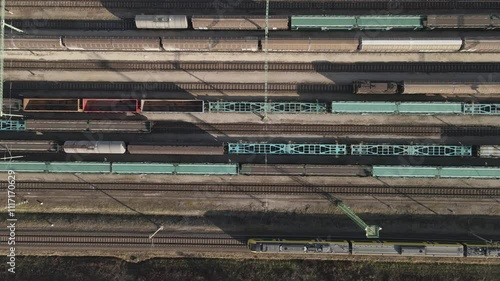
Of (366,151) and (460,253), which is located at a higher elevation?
(366,151)

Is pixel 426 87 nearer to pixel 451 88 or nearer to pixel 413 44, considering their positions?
pixel 451 88

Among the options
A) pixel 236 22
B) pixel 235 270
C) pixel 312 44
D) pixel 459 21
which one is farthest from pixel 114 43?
pixel 459 21

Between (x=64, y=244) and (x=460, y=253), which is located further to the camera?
(x=64, y=244)

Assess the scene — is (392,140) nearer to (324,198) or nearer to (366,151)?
(366,151)

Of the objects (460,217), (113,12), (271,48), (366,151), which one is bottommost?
(460,217)

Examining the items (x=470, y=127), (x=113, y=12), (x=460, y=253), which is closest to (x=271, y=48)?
(x=113, y=12)

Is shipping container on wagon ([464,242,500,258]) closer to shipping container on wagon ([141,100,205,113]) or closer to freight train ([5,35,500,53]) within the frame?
freight train ([5,35,500,53])

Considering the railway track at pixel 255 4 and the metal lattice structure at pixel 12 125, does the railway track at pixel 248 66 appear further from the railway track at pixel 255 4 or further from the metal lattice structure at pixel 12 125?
the railway track at pixel 255 4
